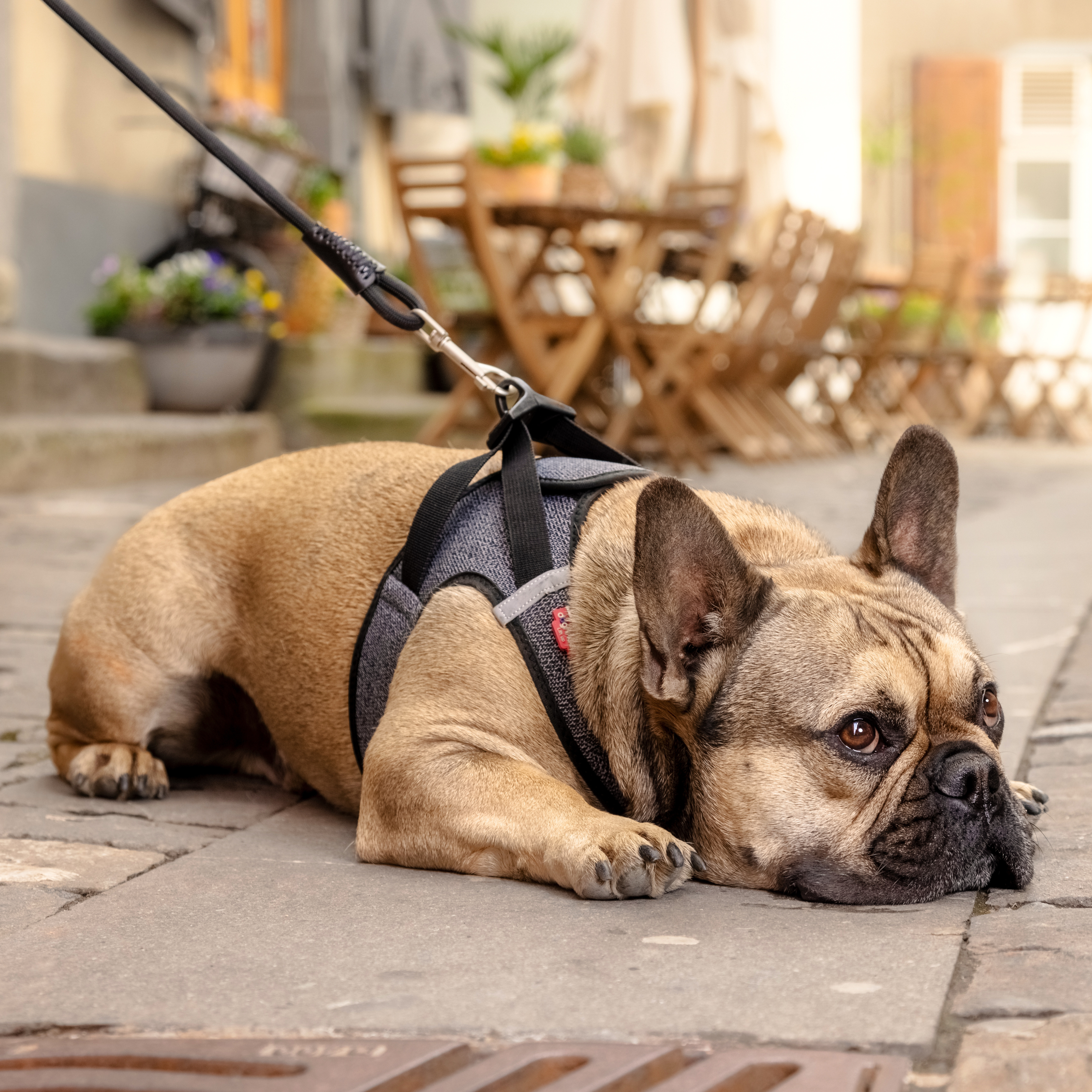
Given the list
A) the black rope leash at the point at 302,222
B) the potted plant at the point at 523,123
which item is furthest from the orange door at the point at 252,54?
the black rope leash at the point at 302,222

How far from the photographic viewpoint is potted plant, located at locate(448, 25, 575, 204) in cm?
1187

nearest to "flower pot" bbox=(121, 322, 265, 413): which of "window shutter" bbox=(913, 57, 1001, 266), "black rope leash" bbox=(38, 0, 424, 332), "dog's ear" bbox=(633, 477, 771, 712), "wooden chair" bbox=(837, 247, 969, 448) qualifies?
"wooden chair" bbox=(837, 247, 969, 448)

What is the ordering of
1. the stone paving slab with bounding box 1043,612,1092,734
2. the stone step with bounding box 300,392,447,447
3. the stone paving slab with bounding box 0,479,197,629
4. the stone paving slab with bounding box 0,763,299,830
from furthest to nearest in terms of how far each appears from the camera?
1. the stone step with bounding box 300,392,447,447
2. the stone paving slab with bounding box 0,479,197,629
3. the stone paving slab with bounding box 1043,612,1092,734
4. the stone paving slab with bounding box 0,763,299,830

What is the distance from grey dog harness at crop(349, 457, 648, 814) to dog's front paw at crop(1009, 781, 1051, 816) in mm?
730

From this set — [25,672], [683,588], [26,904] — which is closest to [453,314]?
[25,672]

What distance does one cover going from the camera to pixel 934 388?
18562 mm

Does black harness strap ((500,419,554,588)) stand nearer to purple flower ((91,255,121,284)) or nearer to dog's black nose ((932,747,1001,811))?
dog's black nose ((932,747,1001,811))

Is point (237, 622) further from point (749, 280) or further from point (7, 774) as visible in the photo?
point (749, 280)

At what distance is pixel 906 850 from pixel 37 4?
8138 mm

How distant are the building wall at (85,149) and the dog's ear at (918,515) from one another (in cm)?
708

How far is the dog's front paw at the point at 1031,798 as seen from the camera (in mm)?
2689

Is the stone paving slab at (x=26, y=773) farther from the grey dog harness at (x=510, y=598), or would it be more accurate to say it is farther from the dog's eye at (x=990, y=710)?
the dog's eye at (x=990, y=710)

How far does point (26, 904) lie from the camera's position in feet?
7.61

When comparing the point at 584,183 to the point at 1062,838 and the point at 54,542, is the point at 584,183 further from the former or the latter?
the point at 1062,838
